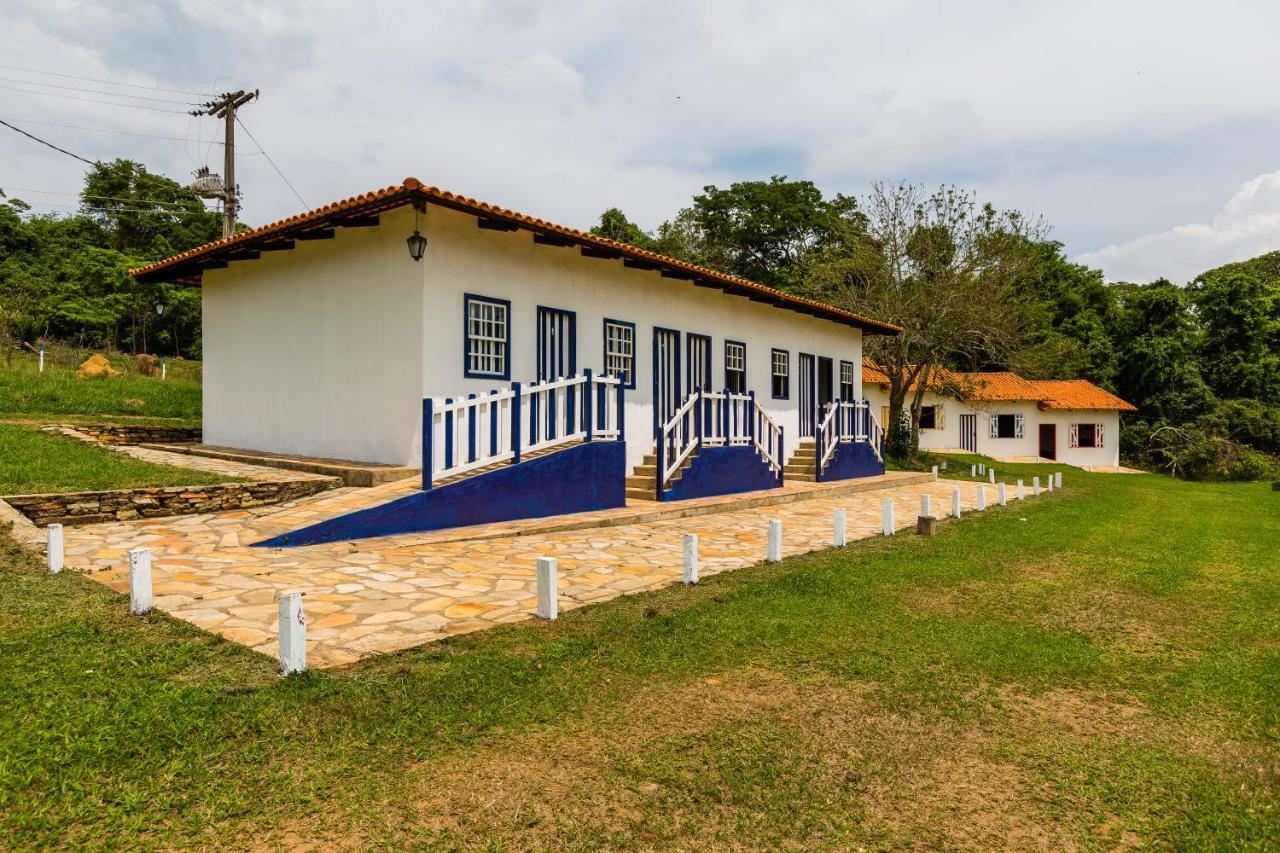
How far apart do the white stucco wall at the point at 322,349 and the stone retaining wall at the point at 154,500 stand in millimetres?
1540

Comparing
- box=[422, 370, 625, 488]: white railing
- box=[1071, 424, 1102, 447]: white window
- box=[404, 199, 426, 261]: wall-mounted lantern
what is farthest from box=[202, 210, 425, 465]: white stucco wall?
box=[1071, 424, 1102, 447]: white window

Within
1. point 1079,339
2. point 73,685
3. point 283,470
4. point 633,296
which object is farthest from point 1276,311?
point 73,685

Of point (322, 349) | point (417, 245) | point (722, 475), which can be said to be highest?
point (417, 245)

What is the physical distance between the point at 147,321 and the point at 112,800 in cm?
Answer: 4132

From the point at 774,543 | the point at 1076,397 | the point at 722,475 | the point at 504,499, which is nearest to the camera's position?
the point at 774,543

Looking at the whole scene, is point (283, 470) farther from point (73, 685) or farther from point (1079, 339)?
point (1079, 339)

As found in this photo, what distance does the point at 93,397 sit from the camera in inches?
634

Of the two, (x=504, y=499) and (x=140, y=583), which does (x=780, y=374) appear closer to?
(x=504, y=499)

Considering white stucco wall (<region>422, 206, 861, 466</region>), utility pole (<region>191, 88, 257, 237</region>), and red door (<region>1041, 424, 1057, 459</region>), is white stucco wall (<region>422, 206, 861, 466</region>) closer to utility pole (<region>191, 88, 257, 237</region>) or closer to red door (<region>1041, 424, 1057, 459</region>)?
utility pole (<region>191, 88, 257, 237</region>)

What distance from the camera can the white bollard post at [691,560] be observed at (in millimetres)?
6133

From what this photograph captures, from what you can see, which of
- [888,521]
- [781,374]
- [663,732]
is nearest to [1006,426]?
[781,374]

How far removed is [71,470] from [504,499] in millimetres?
5298

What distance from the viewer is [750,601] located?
5676mm

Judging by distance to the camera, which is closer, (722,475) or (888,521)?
(888,521)
